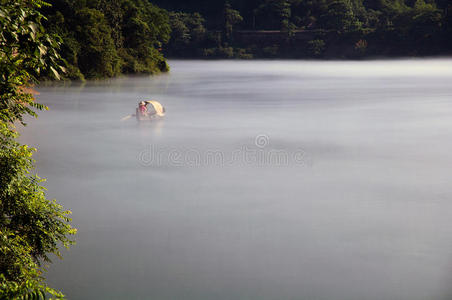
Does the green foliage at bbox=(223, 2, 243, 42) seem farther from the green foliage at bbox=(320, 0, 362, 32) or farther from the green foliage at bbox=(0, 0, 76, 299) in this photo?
the green foliage at bbox=(0, 0, 76, 299)

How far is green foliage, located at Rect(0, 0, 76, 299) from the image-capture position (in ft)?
13.6

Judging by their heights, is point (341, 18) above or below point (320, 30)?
above

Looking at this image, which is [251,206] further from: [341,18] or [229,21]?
[229,21]

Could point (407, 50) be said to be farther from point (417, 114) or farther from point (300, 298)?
point (300, 298)

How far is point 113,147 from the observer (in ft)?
49.8

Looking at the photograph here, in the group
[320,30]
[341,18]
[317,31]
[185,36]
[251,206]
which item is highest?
[341,18]

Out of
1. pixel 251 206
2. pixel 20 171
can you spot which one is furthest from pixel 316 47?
pixel 20 171

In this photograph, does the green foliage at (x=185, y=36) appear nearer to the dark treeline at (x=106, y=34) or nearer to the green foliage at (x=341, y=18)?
the green foliage at (x=341, y=18)

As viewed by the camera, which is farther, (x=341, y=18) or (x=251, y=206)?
(x=341, y=18)

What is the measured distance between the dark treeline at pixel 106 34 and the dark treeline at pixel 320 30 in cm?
4420

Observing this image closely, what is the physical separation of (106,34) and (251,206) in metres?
28.9

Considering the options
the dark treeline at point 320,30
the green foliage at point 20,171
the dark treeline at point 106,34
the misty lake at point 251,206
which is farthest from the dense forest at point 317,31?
the green foliage at point 20,171

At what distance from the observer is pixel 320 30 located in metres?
92.1

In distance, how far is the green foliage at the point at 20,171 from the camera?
4.16 metres
